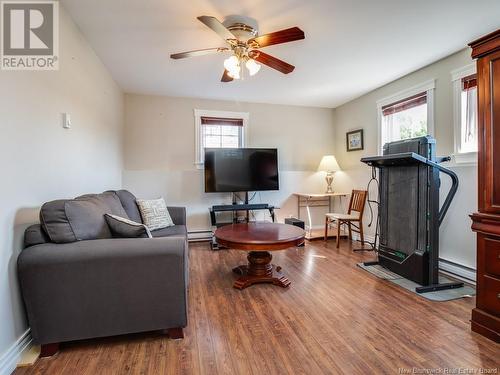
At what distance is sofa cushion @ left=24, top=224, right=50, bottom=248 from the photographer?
1.56 m

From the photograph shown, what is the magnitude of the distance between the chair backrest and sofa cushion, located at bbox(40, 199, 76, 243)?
11.7 feet

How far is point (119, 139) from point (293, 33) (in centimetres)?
301

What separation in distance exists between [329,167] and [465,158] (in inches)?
85.1

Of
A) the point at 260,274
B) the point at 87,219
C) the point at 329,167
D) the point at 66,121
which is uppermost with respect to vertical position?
the point at 66,121

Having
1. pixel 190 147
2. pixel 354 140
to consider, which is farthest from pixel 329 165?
pixel 190 147

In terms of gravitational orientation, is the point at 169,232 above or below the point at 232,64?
below

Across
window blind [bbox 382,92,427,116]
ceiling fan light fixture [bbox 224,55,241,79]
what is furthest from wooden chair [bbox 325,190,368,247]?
ceiling fan light fixture [bbox 224,55,241,79]

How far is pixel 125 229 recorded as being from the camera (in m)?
1.80

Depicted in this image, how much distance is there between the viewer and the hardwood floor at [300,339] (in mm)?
1474

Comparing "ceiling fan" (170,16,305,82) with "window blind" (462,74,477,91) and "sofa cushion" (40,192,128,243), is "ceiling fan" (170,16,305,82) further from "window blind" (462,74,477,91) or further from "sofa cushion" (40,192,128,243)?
"window blind" (462,74,477,91)

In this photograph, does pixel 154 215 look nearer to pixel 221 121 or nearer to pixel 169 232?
pixel 169 232

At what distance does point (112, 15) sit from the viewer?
216 centimetres

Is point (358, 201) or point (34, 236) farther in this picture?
point (358, 201)

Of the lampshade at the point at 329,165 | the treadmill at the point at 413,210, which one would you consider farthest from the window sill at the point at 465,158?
the lampshade at the point at 329,165
